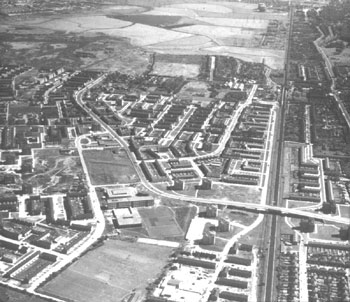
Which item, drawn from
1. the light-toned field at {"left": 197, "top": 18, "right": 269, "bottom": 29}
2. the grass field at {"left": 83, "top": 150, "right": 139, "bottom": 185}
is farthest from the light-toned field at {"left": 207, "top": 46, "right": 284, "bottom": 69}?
the grass field at {"left": 83, "top": 150, "right": 139, "bottom": 185}

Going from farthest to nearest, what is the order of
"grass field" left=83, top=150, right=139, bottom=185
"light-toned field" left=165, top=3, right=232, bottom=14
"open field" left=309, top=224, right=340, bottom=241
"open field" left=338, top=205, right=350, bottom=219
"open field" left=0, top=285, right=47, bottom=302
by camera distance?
"light-toned field" left=165, top=3, right=232, bottom=14, "grass field" left=83, top=150, right=139, bottom=185, "open field" left=338, top=205, right=350, bottom=219, "open field" left=309, top=224, right=340, bottom=241, "open field" left=0, top=285, right=47, bottom=302

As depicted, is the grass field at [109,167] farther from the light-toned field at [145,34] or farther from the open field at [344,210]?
the light-toned field at [145,34]

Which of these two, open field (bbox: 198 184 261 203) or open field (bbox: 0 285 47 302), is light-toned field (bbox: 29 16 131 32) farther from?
open field (bbox: 0 285 47 302)

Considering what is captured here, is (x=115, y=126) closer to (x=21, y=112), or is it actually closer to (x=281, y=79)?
(x=21, y=112)

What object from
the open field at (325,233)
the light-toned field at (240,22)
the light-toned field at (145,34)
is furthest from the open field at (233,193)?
the light-toned field at (240,22)

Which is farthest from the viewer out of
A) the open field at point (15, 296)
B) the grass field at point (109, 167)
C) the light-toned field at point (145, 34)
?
the light-toned field at point (145, 34)

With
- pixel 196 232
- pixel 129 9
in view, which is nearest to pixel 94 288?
pixel 196 232
